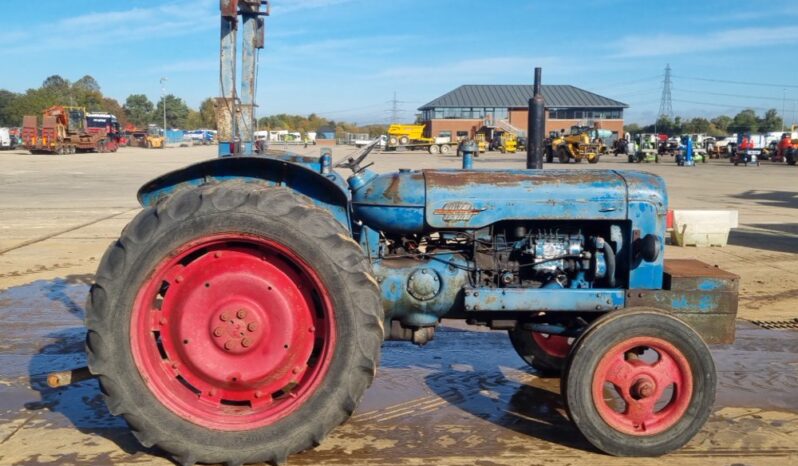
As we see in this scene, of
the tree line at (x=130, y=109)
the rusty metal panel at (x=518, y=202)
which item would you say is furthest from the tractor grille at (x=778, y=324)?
the tree line at (x=130, y=109)

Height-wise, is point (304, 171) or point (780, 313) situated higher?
point (304, 171)

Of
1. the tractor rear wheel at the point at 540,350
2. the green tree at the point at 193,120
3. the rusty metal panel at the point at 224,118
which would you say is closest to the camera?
the tractor rear wheel at the point at 540,350

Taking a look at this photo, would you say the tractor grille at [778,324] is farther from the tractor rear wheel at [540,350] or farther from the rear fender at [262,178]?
the rear fender at [262,178]

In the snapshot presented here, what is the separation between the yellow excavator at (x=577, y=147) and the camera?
3962 cm

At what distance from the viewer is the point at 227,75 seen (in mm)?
5141

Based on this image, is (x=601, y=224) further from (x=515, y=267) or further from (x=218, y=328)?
(x=218, y=328)

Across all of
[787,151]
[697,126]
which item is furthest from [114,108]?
[787,151]

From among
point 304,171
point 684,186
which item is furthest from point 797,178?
point 304,171

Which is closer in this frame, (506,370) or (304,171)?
(304,171)

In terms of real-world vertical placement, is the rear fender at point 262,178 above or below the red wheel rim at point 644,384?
above

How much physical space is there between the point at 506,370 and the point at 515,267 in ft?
4.35

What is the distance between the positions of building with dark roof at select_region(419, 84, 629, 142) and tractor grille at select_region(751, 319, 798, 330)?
80.4 m

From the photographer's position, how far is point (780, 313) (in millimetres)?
6629

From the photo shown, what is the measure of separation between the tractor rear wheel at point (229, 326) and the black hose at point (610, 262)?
4.31 feet
